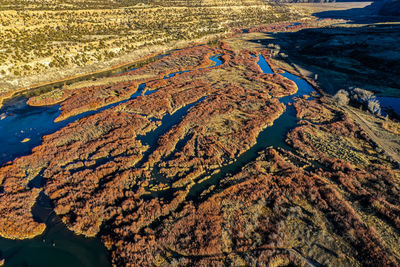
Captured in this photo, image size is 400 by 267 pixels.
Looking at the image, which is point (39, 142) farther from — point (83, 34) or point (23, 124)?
point (83, 34)

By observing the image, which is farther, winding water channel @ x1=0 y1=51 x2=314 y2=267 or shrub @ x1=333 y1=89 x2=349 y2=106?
shrub @ x1=333 y1=89 x2=349 y2=106

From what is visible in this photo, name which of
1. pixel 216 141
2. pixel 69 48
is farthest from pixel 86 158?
pixel 69 48

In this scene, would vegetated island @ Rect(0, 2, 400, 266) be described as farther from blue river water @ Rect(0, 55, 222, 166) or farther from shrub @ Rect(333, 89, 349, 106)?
blue river water @ Rect(0, 55, 222, 166)

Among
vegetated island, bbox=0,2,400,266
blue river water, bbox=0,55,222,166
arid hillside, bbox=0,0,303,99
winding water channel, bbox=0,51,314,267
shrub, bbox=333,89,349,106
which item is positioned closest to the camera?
vegetated island, bbox=0,2,400,266

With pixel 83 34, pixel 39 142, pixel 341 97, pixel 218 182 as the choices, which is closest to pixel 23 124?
pixel 39 142

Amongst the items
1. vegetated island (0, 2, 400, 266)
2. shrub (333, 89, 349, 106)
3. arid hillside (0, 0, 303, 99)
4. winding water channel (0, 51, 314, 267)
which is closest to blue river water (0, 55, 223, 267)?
winding water channel (0, 51, 314, 267)

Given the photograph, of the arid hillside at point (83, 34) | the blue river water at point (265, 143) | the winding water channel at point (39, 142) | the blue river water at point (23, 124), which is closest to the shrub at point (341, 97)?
the blue river water at point (265, 143)

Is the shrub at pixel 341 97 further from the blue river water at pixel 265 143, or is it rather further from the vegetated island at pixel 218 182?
the blue river water at pixel 265 143
